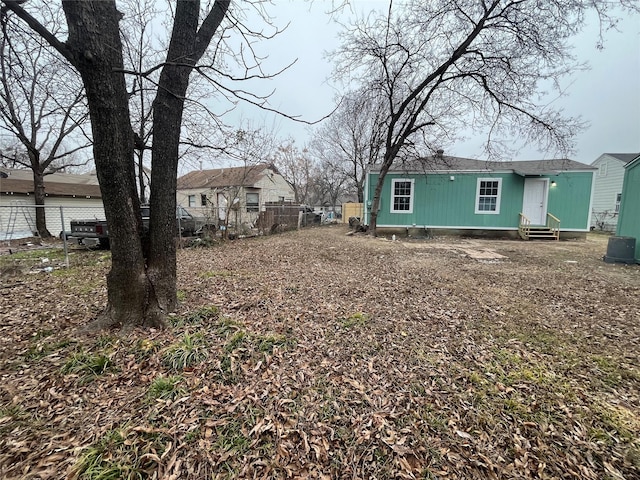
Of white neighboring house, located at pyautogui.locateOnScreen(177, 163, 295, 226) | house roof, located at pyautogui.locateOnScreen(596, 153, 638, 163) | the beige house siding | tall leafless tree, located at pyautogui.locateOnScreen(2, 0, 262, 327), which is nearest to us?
tall leafless tree, located at pyautogui.locateOnScreen(2, 0, 262, 327)

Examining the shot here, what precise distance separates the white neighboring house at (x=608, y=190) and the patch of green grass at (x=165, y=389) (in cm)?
2573

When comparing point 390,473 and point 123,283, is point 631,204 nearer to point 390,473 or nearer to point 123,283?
point 390,473

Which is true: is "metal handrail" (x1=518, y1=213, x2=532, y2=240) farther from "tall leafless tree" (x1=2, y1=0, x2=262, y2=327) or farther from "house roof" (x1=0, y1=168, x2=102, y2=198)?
"house roof" (x1=0, y1=168, x2=102, y2=198)

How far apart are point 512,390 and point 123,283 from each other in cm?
382

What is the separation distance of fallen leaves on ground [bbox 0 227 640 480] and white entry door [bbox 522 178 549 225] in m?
9.80

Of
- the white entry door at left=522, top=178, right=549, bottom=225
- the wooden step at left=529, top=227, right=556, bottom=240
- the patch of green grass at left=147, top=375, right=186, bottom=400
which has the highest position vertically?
the white entry door at left=522, top=178, right=549, bottom=225

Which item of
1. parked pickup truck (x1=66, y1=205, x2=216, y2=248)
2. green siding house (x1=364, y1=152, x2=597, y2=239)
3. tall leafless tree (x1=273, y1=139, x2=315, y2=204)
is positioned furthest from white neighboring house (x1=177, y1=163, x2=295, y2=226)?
green siding house (x1=364, y1=152, x2=597, y2=239)

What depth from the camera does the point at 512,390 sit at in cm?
232

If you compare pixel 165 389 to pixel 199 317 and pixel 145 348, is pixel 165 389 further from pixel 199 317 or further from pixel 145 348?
pixel 199 317

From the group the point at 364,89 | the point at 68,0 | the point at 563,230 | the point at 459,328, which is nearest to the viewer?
the point at 68,0

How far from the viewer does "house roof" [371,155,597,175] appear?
12125mm

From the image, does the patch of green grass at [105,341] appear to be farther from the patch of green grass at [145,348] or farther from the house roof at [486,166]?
the house roof at [486,166]

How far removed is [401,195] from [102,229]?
11.6 m

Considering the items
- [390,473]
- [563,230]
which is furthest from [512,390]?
[563,230]
